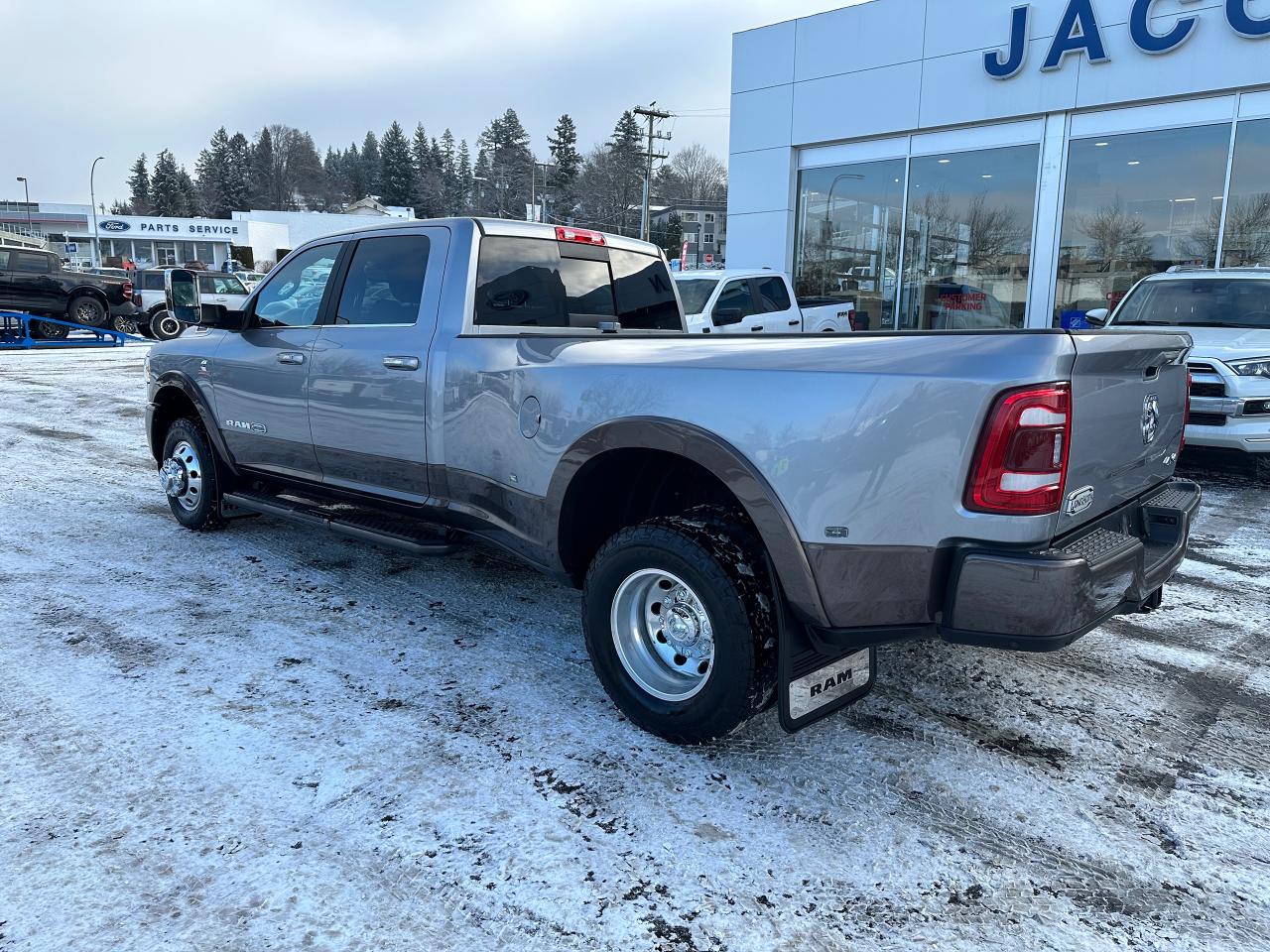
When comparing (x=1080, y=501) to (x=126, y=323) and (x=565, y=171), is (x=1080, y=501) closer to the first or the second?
(x=126, y=323)

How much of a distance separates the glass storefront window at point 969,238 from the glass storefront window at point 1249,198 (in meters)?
2.55

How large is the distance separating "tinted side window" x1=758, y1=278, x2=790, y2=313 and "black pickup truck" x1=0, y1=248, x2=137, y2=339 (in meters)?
16.8

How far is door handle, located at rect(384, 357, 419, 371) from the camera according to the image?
412 centimetres

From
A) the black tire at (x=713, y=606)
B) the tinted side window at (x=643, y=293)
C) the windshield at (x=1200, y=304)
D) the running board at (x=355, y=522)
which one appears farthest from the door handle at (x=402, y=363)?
the windshield at (x=1200, y=304)

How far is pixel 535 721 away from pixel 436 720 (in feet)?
1.22

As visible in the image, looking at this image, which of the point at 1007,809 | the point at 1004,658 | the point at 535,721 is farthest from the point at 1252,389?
the point at 535,721

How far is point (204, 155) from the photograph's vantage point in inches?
4707

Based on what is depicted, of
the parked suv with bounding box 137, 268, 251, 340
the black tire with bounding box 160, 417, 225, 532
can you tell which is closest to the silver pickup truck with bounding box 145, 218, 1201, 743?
the black tire with bounding box 160, 417, 225, 532

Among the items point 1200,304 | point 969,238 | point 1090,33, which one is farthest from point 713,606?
point 969,238

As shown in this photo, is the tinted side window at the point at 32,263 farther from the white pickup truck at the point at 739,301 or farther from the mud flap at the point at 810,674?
the mud flap at the point at 810,674

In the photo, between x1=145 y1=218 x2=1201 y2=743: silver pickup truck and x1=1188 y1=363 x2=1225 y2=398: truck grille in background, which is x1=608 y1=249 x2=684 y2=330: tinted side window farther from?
x1=1188 y1=363 x2=1225 y2=398: truck grille in background

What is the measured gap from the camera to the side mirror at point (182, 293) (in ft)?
81.7

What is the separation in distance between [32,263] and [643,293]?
70.4 ft

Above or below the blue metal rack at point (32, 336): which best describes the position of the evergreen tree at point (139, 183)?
above
